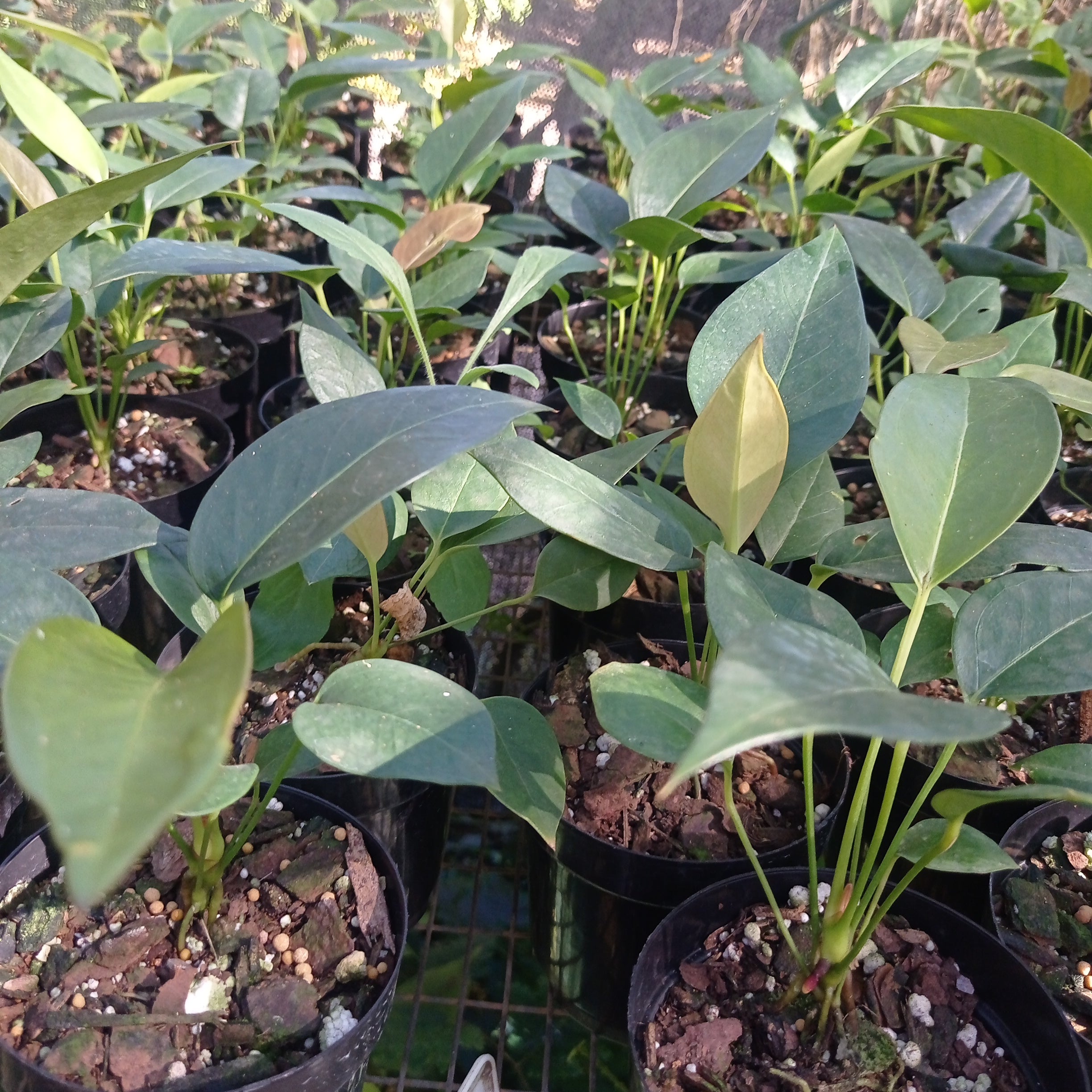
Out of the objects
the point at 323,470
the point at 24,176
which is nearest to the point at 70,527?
the point at 323,470

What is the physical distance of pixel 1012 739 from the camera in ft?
2.48

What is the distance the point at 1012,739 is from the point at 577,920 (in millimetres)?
413

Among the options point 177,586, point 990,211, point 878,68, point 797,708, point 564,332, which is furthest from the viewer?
point 564,332

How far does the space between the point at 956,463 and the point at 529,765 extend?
0.29m

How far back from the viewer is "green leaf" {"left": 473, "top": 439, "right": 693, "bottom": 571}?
0.45 meters

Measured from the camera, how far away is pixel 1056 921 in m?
0.60

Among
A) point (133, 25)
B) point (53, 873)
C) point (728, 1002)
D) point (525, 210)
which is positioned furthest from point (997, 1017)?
point (133, 25)

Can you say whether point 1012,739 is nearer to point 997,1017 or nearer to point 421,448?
point 997,1017

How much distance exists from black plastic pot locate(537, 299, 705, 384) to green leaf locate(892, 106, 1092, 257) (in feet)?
1.65

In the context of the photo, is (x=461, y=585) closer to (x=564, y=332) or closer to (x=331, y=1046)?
(x=331, y=1046)

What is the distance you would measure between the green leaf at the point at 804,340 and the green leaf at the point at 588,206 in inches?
18.2

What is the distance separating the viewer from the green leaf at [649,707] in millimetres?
430

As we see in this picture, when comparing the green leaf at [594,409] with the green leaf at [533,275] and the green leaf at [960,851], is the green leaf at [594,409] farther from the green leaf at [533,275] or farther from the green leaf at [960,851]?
the green leaf at [960,851]

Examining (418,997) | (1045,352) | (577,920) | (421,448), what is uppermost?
(421,448)
